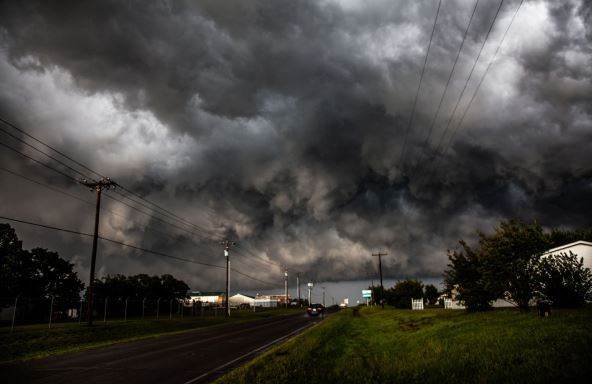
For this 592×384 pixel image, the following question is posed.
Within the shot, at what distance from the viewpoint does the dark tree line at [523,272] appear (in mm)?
25188

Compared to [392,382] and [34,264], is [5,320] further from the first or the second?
[392,382]

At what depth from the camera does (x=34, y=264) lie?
6569 centimetres

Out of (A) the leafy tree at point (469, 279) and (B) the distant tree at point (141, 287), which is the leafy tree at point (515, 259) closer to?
(A) the leafy tree at point (469, 279)

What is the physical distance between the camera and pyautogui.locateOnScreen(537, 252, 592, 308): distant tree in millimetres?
24938

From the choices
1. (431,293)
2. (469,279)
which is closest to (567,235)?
(431,293)

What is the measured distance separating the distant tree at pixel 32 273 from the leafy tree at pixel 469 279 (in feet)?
174

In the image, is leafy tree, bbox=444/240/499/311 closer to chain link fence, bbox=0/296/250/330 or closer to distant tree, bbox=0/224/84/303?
chain link fence, bbox=0/296/250/330

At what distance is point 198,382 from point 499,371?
7476 mm

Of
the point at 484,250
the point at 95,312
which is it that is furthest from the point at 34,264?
the point at 484,250

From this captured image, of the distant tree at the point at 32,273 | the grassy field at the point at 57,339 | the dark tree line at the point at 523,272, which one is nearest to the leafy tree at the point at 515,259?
the dark tree line at the point at 523,272

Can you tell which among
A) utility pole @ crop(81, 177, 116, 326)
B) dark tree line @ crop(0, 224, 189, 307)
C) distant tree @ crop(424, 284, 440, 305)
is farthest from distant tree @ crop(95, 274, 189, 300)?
distant tree @ crop(424, 284, 440, 305)

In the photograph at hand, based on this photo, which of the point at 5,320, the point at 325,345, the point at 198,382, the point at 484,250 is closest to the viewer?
the point at 198,382

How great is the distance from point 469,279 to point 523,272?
20.2 ft

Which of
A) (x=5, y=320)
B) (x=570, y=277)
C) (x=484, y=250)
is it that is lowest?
(x=5, y=320)
